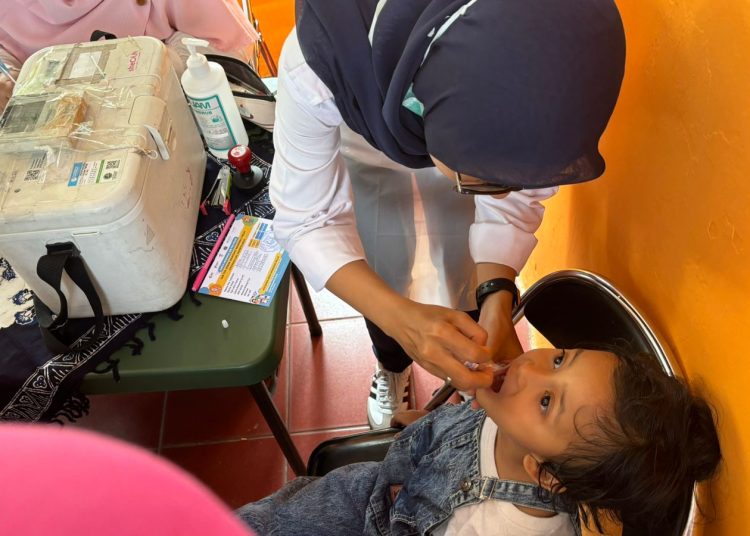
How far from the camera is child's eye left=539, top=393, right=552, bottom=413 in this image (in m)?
1.01

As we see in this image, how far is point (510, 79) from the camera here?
0.71m

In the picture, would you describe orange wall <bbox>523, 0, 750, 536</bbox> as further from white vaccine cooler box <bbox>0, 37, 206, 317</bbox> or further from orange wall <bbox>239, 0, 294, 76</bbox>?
orange wall <bbox>239, 0, 294, 76</bbox>

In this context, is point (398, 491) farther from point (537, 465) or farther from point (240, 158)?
point (240, 158)

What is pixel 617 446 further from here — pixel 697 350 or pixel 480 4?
pixel 480 4

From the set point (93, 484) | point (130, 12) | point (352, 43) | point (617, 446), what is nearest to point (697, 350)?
point (617, 446)

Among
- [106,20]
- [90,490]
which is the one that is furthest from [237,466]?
[90,490]

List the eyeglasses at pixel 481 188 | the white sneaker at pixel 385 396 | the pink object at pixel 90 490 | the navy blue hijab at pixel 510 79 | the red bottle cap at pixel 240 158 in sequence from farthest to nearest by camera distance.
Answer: the white sneaker at pixel 385 396, the red bottle cap at pixel 240 158, the eyeglasses at pixel 481 188, the navy blue hijab at pixel 510 79, the pink object at pixel 90 490

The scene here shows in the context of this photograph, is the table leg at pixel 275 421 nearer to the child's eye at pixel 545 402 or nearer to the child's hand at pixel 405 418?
the child's hand at pixel 405 418

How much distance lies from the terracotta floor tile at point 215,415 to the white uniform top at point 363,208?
801mm

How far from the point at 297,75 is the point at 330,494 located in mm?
790

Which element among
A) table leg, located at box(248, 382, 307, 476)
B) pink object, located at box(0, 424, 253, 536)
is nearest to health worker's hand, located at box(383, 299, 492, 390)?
table leg, located at box(248, 382, 307, 476)

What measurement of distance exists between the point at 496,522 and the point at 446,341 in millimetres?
329

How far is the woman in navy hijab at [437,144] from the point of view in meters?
0.71

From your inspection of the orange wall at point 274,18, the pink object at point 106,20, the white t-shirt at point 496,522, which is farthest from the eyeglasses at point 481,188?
the orange wall at point 274,18
